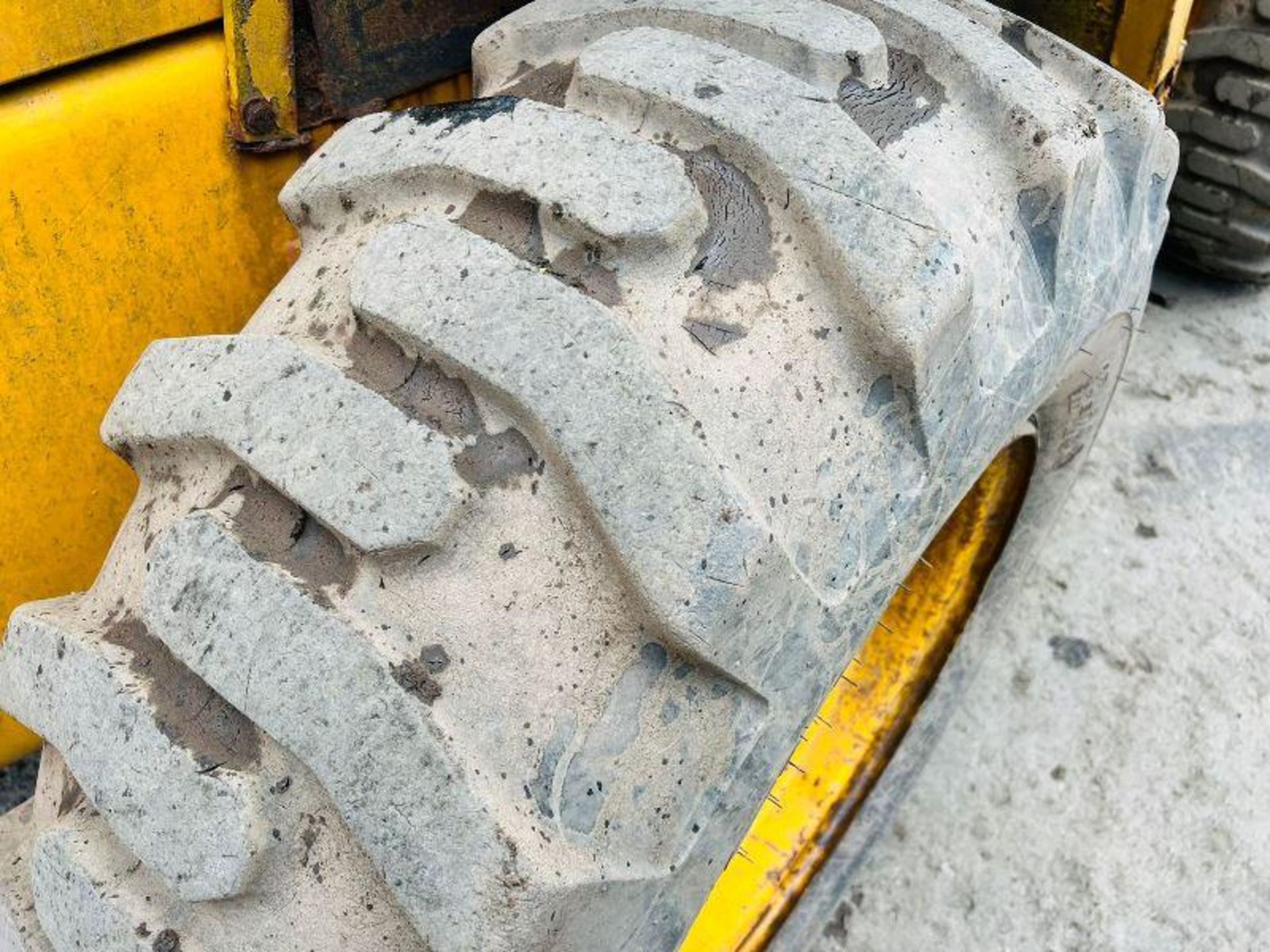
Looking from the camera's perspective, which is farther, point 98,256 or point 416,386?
point 98,256

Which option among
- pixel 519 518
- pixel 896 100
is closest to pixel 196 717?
pixel 519 518

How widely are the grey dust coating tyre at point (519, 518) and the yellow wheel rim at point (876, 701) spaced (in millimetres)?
503

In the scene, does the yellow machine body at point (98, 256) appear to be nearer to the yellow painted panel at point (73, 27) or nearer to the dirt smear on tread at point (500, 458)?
the yellow painted panel at point (73, 27)

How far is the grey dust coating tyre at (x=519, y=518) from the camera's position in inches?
26.4

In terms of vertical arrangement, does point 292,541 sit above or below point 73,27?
below

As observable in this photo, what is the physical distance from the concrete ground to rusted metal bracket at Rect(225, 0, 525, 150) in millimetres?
942

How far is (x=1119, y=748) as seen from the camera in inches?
58.7

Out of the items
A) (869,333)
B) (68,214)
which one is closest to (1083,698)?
(869,333)

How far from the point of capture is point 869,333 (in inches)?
30.5

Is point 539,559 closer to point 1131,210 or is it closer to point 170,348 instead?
point 170,348

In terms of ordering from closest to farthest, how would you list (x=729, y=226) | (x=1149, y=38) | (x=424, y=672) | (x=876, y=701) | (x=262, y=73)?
1. (x=424, y=672)
2. (x=729, y=226)
3. (x=262, y=73)
4. (x=1149, y=38)
5. (x=876, y=701)

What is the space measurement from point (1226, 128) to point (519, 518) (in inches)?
56.5

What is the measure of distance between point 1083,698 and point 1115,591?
0.21 metres

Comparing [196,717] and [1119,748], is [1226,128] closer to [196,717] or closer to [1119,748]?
[1119,748]
